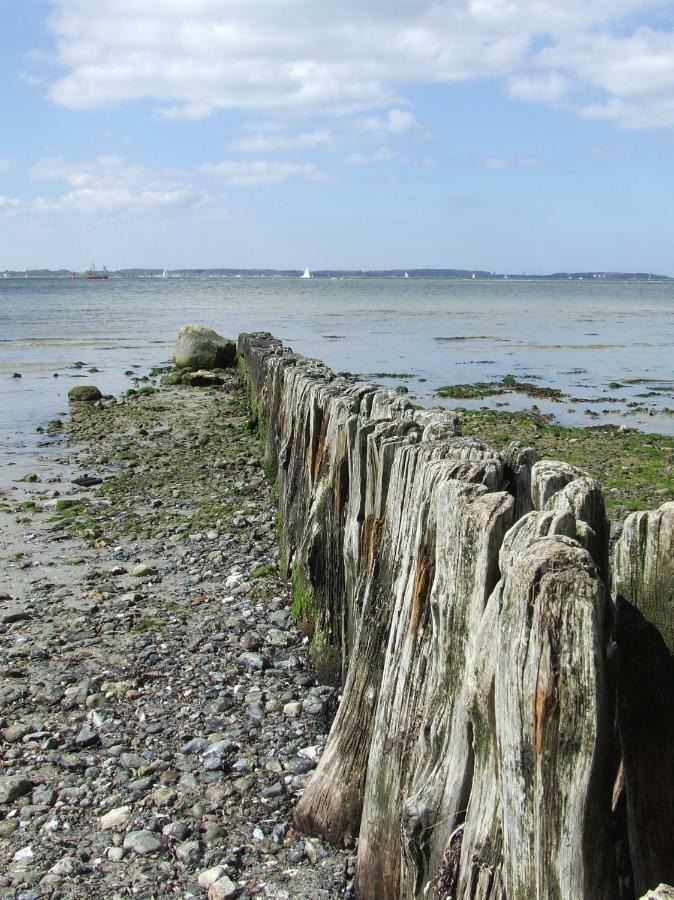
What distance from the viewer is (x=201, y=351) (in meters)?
22.3

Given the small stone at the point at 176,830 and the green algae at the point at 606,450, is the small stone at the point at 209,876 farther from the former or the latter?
the green algae at the point at 606,450

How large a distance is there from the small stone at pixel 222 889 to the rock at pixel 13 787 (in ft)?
3.90

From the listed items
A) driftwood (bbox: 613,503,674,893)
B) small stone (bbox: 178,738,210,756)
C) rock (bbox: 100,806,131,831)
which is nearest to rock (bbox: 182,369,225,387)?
small stone (bbox: 178,738,210,756)

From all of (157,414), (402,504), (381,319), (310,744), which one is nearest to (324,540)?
(310,744)

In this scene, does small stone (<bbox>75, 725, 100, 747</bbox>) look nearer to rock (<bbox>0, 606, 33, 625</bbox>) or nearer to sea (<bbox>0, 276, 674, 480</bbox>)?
rock (<bbox>0, 606, 33, 625</bbox>)

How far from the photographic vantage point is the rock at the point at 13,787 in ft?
13.2

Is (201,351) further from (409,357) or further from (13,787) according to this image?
(13,787)

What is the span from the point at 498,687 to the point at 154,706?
10.5ft

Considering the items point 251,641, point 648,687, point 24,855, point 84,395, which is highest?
point 648,687

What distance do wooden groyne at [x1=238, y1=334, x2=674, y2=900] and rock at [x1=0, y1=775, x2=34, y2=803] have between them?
4.44 ft

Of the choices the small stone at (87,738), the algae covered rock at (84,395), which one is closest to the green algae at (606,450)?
the small stone at (87,738)

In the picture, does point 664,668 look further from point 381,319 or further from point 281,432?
point 381,319

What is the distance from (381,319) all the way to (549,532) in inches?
1868

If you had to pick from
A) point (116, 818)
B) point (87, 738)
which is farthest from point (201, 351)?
point (116, 818)
